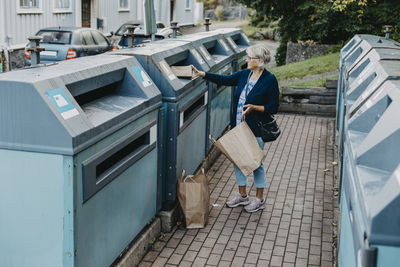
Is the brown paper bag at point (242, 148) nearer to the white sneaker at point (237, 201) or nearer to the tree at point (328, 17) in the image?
the white sneaker at point (237, 201)

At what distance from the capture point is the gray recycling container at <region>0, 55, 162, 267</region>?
312 centimetres

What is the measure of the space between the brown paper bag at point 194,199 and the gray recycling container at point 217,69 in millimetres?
1492

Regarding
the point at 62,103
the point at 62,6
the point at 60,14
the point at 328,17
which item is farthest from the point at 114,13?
the point at 62,103

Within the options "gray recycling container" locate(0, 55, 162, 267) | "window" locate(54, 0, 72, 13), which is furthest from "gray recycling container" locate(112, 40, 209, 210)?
"window" locate(54, 0, 72, 13)

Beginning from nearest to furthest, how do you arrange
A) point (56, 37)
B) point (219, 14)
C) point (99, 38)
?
point (56, 37), point (99, 38), point (219, 14)

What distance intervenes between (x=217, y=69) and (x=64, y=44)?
7.96m

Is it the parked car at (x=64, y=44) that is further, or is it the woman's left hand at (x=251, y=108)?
the parked car at (x=64, y=44)

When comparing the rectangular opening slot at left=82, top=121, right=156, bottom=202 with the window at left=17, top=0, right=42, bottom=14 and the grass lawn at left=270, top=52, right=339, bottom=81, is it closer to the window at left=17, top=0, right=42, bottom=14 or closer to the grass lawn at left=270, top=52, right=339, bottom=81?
the grass lawn at left=270, top=52, right=339, bottom=81

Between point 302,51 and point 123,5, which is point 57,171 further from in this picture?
point 123,5

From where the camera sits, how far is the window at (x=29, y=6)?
15821 mm

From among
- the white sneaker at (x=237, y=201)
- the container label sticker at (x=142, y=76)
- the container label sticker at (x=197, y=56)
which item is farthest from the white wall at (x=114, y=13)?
the container label sticker at (x=142, y=76)


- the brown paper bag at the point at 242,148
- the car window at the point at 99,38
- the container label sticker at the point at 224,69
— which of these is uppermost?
the container label sticker at the point at 224,69

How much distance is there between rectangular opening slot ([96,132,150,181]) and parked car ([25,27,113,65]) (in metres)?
9.71

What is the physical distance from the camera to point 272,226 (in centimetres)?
527
